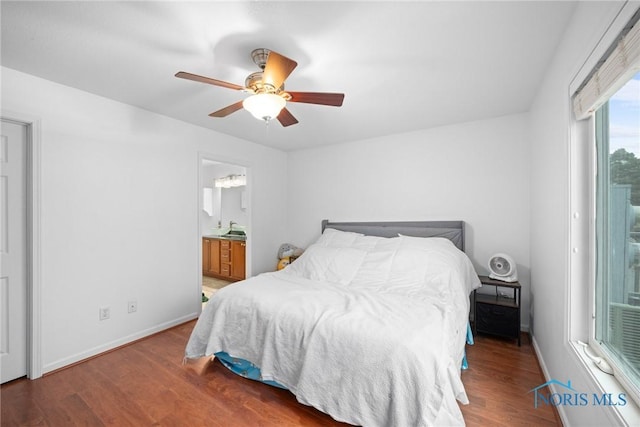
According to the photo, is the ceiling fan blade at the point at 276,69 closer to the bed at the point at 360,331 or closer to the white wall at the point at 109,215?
the bed at the point at 360,331

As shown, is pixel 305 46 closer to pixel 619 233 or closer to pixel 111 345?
pixel 619 233

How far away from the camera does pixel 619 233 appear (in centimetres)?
117

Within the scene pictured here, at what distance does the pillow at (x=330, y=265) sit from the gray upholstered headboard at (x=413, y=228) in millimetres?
826

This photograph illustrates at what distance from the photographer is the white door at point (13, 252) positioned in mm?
1998

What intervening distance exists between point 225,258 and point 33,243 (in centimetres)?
321

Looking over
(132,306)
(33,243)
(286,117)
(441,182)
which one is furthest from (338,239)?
(33,243)

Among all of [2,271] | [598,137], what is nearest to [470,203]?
[598,137]

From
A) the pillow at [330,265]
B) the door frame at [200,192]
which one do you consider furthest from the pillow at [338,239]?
the door frame at [200,192]

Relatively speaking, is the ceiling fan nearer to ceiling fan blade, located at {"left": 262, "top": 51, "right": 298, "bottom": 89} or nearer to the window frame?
ceiling fan blade, located at {"left": 262, "top": 51, "right": 298, "bottom": 89}

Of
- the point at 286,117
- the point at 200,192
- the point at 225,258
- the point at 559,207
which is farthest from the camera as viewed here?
the point at 225,258

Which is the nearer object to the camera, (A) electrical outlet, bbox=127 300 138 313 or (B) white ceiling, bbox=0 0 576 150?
(B) white ceiling, bbox=0 0 576 150

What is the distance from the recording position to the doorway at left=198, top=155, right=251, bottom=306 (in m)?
5.00

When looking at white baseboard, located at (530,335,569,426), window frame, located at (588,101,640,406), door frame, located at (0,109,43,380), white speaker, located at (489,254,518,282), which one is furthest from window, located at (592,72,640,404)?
door frame, located at (0,109,43,380)

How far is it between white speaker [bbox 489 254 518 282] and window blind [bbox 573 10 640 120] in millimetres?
1726
